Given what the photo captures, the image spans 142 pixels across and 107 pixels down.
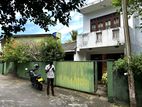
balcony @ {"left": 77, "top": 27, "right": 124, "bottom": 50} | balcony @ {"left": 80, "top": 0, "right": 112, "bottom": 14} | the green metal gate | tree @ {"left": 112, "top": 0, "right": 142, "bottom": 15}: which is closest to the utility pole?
tree @ {"left": 112, "top": 0, "right": 142, "bottom": 15}

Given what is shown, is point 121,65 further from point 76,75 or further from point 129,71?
point 76,75

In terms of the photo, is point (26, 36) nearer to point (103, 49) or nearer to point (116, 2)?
point (103, 49)

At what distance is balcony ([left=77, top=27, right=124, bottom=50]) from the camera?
63.8ft

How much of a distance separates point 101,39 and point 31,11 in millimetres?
14351

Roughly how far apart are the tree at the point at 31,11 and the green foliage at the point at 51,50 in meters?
14.5

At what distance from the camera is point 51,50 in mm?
21781

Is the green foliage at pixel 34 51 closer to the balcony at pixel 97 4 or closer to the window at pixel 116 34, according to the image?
the balcony at pixel 97 4

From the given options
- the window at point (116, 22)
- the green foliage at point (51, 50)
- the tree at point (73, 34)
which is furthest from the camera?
the tree at point (73, 34)

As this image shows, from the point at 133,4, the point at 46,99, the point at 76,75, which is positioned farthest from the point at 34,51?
the point at 133,4

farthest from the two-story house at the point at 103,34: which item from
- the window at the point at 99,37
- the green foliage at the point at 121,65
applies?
the green foliage at the point at 121,65

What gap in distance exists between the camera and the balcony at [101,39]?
63.8 feet

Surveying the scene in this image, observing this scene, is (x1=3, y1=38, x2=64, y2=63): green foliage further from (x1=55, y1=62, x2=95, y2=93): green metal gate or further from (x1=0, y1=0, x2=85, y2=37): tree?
(x1=0, y1=0, x2=85, y2=37): tree

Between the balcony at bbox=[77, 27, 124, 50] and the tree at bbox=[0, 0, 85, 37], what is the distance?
496 inches

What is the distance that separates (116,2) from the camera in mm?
14102
